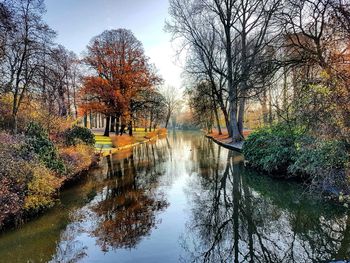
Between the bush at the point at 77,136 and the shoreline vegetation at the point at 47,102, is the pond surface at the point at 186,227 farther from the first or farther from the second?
the bush at the point at 77,136

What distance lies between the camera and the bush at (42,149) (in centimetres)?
1012

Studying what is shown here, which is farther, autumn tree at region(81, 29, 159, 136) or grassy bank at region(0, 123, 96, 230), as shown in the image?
autumn tree at region(81, 29, 159, 136)

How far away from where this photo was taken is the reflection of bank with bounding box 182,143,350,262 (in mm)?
5523

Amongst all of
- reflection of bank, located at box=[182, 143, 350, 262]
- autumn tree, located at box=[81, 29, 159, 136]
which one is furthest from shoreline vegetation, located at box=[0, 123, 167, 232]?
autumn tree, located at box=[81, 29, 159, 136]

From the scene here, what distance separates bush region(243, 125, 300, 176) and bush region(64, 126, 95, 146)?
32.5 feet

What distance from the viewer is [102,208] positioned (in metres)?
8.79

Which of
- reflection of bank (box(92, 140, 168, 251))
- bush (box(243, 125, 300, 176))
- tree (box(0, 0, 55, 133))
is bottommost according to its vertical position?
reflection of bank (box(92, 140, 168, 251))

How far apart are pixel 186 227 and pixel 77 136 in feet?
42.9

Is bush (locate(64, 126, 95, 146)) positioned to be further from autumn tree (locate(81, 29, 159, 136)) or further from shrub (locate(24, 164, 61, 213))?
autumn tree (locate(81, 29, 159, 136))

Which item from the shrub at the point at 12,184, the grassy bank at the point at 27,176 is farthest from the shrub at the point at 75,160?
the shrub at the point at 12,184

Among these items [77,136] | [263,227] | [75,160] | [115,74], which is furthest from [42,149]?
[115,74]

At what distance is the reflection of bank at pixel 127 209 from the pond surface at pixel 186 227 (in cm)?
2

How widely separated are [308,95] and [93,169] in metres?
13.5

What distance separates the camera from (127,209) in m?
8.55
